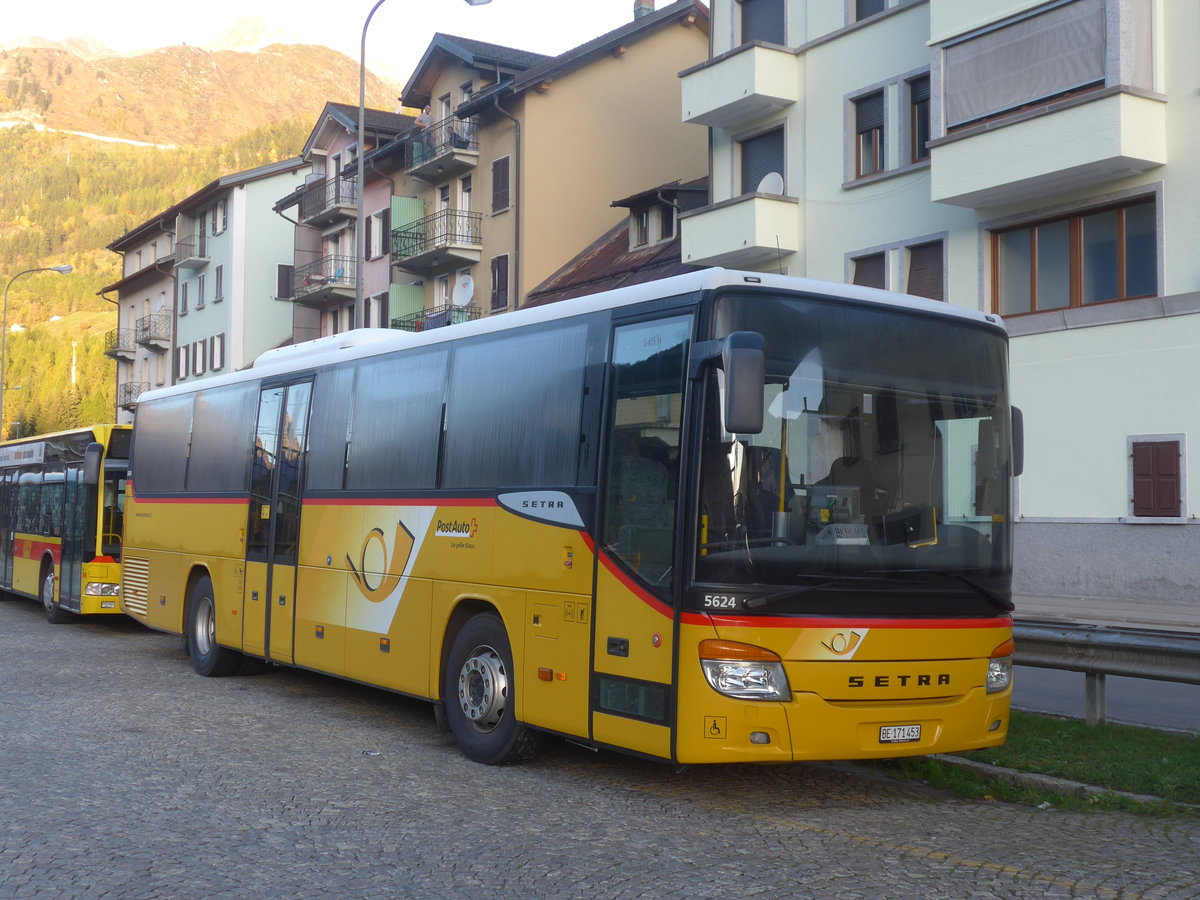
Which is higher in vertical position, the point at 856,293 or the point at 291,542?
the point at 856,293

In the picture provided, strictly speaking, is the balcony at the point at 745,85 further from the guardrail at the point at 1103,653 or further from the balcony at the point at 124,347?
the balcony at the point at 124,347

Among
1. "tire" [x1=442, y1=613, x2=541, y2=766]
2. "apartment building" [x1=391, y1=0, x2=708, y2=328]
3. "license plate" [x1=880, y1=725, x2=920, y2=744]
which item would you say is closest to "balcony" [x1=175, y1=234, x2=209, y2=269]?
"apartment building" [x1=391, y1=0, x2=708, y2=328]

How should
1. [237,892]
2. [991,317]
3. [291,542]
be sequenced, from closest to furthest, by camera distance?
[237,892] → [991,317] → [291,542]

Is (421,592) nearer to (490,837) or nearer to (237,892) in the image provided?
(490,837)

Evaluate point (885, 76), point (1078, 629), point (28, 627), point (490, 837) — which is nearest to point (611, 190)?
point (885, 76)

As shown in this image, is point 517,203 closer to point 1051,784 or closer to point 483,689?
point 483,689

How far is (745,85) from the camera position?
27.4 m

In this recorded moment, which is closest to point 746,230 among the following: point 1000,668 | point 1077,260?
point 1077,260

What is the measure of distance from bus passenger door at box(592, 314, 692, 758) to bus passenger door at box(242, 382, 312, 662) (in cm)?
505

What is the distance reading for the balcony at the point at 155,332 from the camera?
220 ft

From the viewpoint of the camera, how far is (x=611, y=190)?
4116cm

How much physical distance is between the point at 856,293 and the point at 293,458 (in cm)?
631

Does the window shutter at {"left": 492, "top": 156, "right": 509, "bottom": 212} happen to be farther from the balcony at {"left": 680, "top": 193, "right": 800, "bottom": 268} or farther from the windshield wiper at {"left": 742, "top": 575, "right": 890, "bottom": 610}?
the windshield wiper at {"left": 742, "top": 575, "right": 890, "bottom": 610}

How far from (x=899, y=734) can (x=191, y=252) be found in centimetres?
6120
